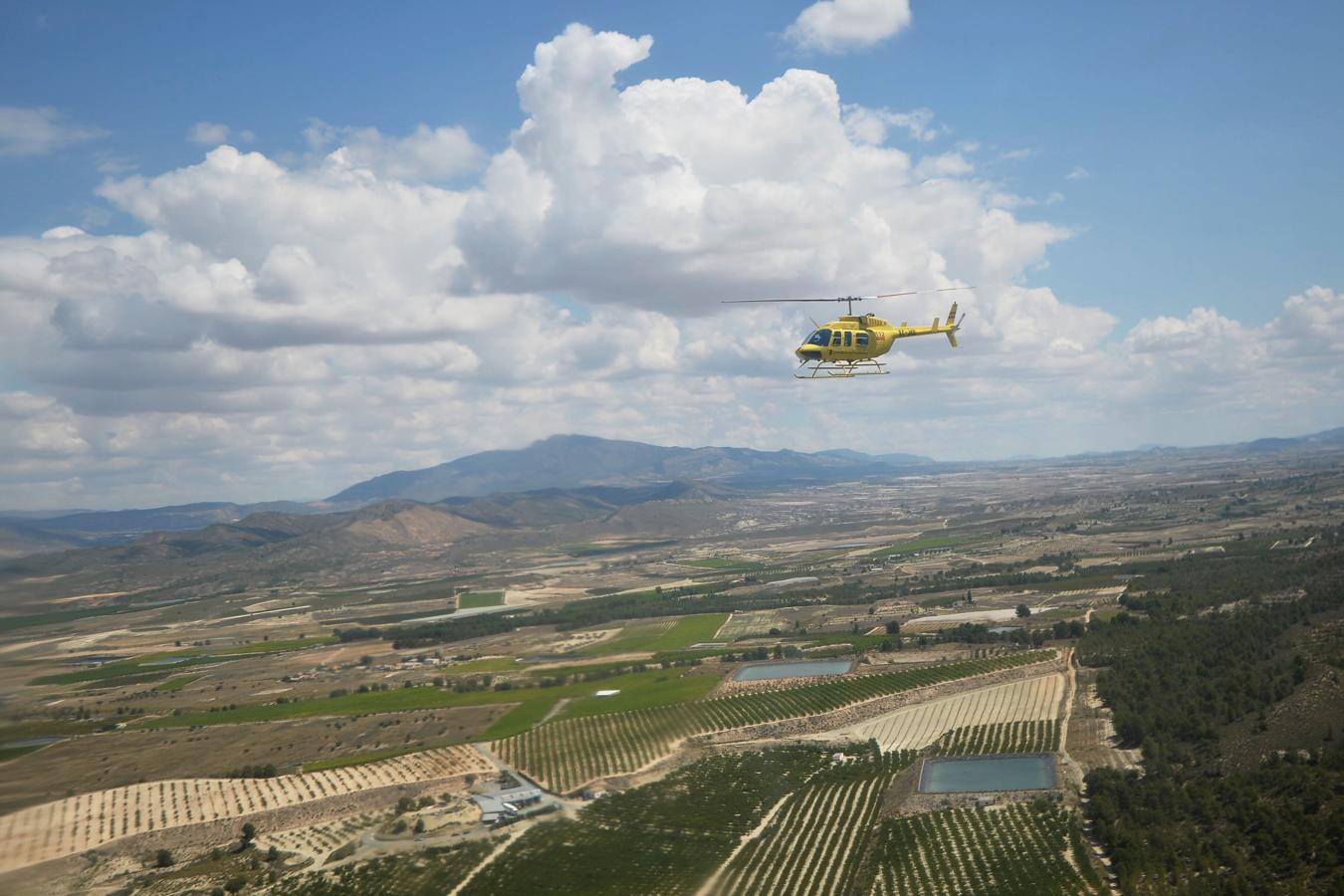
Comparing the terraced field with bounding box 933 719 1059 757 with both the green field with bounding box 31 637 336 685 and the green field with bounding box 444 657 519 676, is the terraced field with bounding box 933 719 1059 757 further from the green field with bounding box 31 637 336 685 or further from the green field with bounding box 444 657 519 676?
the green field with bounding box 31 637 336 685

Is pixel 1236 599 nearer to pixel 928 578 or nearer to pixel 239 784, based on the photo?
pixel 928 578

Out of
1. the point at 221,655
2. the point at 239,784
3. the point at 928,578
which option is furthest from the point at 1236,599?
the point at 221,655

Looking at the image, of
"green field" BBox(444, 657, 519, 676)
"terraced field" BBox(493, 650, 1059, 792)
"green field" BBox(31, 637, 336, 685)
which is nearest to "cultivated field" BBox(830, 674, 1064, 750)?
"terraced field" BBox(493, 650, 1059, 792)

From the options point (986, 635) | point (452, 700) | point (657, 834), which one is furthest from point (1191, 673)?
point (452, 700)

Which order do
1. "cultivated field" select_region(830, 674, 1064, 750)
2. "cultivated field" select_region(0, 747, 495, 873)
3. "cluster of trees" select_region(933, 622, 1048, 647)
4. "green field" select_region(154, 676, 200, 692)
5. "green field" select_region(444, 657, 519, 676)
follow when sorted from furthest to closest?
"green field" select_region(154, 676, 200, 692) < "green field" select_region(444, 657, 519, 676) < "cluster of trees" select_region(933, 622, 1048, 647) < "cultivated field" select_region(830, 674, 1064, 750) < "cultivated field" select_region(0, 747, 495, 873)

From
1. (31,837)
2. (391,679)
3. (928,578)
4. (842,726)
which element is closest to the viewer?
(31,837)

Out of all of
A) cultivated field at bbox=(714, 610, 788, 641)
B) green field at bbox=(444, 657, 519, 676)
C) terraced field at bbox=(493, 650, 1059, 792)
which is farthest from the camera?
cultivated field at bbox=(714, 610, 788, 641)

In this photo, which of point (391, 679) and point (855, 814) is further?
point (391, 679)
